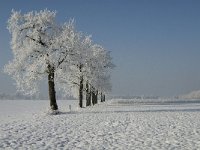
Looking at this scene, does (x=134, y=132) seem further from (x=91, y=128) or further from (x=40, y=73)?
(x=40, y=73)

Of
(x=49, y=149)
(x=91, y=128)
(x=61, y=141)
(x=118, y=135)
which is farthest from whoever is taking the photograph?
(x=91, y=128)

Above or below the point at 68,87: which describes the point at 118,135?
below

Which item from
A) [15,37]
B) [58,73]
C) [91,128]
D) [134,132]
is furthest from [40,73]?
[134,132]

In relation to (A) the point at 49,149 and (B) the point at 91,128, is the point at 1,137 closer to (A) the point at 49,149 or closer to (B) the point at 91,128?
(A) the point at 49,149

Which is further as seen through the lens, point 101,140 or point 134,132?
point 134,132

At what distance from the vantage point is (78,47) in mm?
46594

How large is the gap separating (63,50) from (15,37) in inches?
215

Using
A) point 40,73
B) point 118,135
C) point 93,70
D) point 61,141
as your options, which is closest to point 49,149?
point 61,141

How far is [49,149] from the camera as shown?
58.7 feet

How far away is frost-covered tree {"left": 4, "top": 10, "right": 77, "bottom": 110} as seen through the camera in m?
44.2

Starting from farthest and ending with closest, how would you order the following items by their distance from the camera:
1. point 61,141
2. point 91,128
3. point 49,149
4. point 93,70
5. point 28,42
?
1. point 93,70
2. point 28,42
3. point 91,128
4. point 61,141
5. point 49,149

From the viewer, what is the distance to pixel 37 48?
44.0 m

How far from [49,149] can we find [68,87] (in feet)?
172

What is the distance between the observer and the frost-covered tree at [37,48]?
44.2 m
